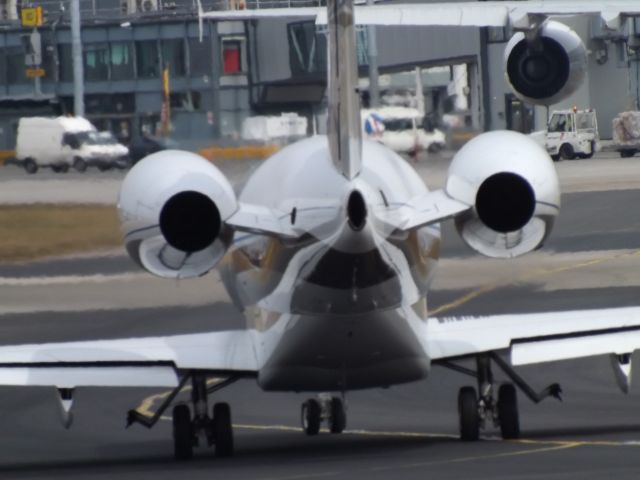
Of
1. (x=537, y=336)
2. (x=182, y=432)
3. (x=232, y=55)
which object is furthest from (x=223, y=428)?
(x=232, y=55)

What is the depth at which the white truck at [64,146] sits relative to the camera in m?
43.0

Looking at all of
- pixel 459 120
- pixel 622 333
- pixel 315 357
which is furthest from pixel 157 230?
pixel 459 120

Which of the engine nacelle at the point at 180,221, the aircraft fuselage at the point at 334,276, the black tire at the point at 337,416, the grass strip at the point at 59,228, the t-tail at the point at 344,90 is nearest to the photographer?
the t-tail at the point at 344,90

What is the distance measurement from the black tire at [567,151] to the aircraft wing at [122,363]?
65.2 m

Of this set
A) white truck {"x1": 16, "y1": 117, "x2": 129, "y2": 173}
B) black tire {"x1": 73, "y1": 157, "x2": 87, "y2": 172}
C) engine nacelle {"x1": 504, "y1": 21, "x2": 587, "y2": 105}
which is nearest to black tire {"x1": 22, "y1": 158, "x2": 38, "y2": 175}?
white truck {"x1": 16, "y1": 117, "x2": 129, "y2": 173}

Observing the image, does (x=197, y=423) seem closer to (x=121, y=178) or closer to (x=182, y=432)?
(x=182, y=432)

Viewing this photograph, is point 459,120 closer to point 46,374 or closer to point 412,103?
point 412,103

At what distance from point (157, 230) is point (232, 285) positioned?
3.36 metres

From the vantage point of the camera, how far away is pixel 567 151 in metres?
86.5

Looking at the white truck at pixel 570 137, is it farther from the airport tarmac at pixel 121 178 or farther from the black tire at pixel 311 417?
the black tire at pixel 311 417

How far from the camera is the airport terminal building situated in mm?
31891

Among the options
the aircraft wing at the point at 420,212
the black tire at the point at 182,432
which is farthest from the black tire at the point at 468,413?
the aircraft wing at the point at 420,212

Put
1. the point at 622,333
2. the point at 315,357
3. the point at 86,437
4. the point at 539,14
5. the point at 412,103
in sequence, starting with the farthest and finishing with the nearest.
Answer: the point at 539,14 < the point at 412,103 < the point at 86,437 < the point at 622,333 < the point at 315,357

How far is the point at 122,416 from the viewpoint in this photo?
2891cm
